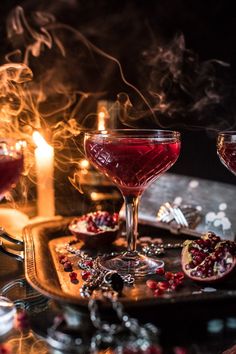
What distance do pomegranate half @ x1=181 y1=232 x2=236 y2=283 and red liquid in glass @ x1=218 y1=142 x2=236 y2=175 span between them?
0.84ft

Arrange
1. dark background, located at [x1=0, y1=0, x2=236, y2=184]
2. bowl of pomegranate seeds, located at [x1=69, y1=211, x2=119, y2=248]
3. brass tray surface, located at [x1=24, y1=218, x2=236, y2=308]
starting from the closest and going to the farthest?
1. brass tray surface, located at [x1=24, y1=218, x2=236, y2=308]
2. bowl of pomegranate seeds, located at [x1=69, y1=211, x2=119, y2=248]
3. dark background, located at [x1=0, y1=0, x2=236, y2=184]

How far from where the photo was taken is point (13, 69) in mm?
2090

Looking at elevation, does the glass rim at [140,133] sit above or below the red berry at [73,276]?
above

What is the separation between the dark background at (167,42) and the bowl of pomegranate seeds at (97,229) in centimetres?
136

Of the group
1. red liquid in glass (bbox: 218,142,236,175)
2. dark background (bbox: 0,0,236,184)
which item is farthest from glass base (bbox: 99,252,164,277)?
dark background (bbox: 0,0,236,184)

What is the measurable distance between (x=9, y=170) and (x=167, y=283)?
1.52 feet

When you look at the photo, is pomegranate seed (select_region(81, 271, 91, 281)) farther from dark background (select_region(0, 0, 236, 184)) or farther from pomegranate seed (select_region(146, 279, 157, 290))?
dark background (select_region(0, 0, 236, 184))

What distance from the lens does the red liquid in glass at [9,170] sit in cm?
105

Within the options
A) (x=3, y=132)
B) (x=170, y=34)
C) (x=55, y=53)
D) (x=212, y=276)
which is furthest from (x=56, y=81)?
(x=212, y=276)

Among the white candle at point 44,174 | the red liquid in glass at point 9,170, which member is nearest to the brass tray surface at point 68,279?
the red liquid in glass at point 9,170

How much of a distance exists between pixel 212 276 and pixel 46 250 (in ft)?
1.68

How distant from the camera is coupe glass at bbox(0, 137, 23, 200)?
1055mm

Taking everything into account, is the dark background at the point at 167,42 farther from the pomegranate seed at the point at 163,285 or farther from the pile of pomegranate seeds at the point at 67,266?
the pomegranate seed at the point at 163,285

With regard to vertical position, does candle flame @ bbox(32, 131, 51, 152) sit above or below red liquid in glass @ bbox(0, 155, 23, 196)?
below
